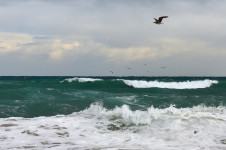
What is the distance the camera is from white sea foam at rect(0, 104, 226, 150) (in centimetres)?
738

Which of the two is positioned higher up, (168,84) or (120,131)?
(168,84)

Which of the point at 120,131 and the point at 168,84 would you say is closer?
the point at 120,131

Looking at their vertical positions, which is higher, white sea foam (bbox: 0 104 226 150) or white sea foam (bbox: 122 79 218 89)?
white sea foam (bbox: 122 79 218 89)

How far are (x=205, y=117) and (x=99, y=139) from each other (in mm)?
3801

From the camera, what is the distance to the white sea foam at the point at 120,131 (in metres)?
7.38

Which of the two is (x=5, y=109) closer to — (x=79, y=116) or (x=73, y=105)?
(x=73, y=105)

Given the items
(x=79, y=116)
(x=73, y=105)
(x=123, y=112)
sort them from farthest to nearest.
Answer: (x=73, y=105)
(x=79, y=116)
(x=123, y=112)

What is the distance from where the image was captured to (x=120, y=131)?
8.98 m

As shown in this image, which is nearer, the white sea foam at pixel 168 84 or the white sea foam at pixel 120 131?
the white sea foam at pixel 120 131

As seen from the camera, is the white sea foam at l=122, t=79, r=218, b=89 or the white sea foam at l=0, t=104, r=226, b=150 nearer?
the white sea foam at l=0, t=104, r=226, b=150

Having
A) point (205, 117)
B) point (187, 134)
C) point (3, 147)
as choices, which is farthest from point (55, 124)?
point (205, 117)

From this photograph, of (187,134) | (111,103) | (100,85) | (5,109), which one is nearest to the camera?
(187,134)

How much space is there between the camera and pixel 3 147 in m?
7.02

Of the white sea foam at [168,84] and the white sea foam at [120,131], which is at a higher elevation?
the white sea foam at [168,84]
